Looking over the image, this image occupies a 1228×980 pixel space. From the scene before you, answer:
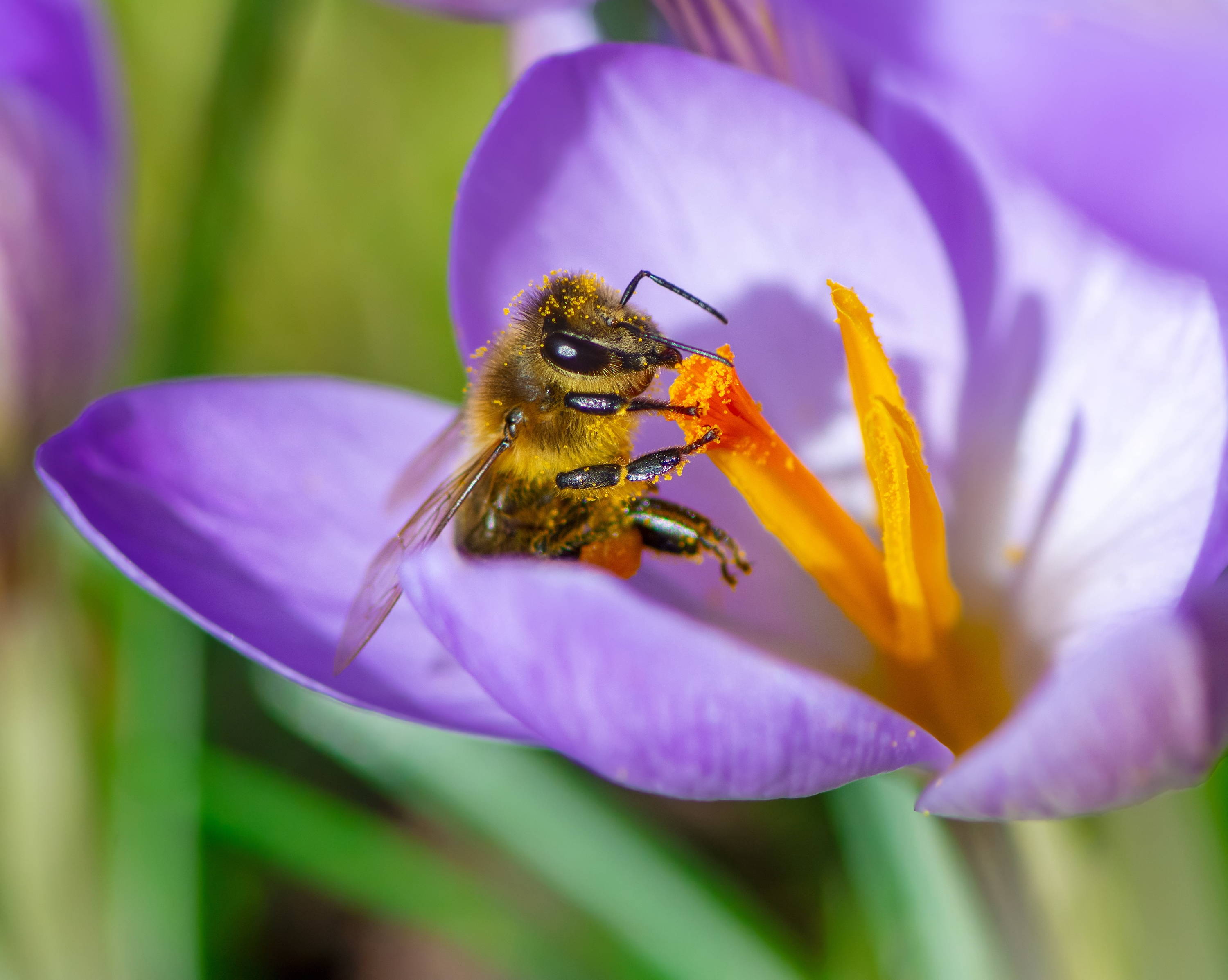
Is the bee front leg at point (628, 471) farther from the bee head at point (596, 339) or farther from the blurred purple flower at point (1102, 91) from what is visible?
the blurred purple flower at point (1102, 91)

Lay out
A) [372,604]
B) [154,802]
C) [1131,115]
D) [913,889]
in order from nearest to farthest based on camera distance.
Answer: [1131,115]
[372,604]
[913,889]
[154,802]

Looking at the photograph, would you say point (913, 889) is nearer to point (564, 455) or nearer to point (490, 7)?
point (564, 455)

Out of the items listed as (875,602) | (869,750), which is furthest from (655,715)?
(875,602)

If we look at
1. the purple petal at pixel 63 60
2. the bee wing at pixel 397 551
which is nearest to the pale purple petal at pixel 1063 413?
the bee wing at pixel 397 551

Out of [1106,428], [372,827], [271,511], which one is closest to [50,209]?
[271,511]

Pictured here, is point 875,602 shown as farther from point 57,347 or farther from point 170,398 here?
point 57,347
